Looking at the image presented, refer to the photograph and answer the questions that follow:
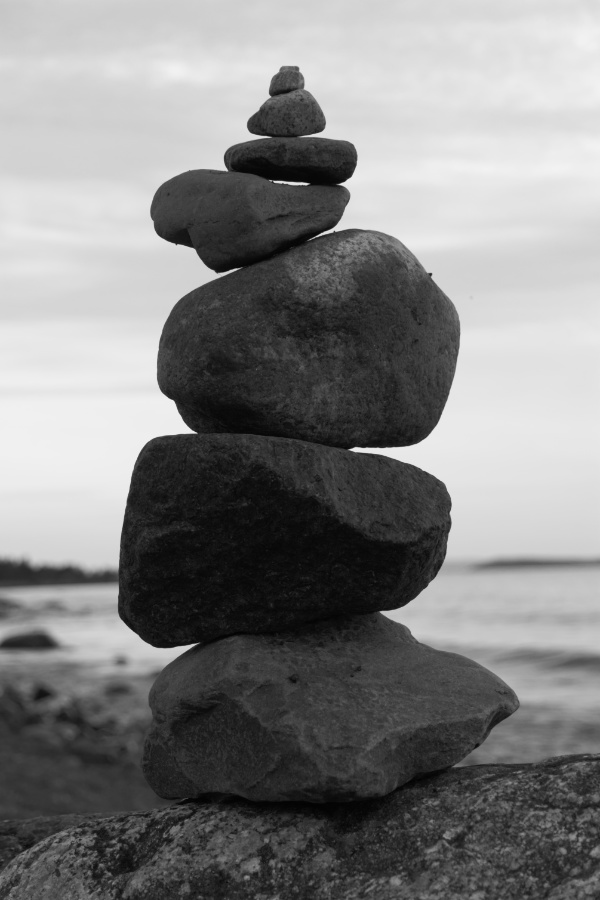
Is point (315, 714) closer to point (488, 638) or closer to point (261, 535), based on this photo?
point (261, 535)

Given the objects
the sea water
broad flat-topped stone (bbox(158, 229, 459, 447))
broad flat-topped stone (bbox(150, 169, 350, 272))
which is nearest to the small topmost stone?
broad flat-topped stone (bbox(150, 169, 350, 272))

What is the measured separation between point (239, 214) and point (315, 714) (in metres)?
2.49

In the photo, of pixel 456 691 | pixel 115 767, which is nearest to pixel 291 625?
pixel 456 691

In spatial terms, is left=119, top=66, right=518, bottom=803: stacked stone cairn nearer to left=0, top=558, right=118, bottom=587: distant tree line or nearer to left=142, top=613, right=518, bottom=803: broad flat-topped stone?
left=142, top=613, right=518, bottom=803: broad flat-topped stone

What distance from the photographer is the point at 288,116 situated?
5441 mm

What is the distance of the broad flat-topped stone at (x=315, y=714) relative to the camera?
4.72 meters

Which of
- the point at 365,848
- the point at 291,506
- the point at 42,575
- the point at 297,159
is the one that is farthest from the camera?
the point at 42,575

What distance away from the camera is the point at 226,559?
4.95 meters

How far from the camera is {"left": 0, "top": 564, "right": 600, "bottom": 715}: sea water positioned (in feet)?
77.7

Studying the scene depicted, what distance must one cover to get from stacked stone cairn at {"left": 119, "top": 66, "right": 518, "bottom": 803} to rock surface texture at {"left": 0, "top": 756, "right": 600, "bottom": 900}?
187 mm

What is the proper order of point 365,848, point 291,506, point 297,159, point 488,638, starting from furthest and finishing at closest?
1. point 488,638
2. point 297,159
3. point 291,506
4. point 365,848

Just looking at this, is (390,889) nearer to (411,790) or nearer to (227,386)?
(411,790)

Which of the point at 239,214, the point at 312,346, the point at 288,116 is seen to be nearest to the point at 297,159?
the point at 288,116

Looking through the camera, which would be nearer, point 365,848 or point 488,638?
point 365,848
